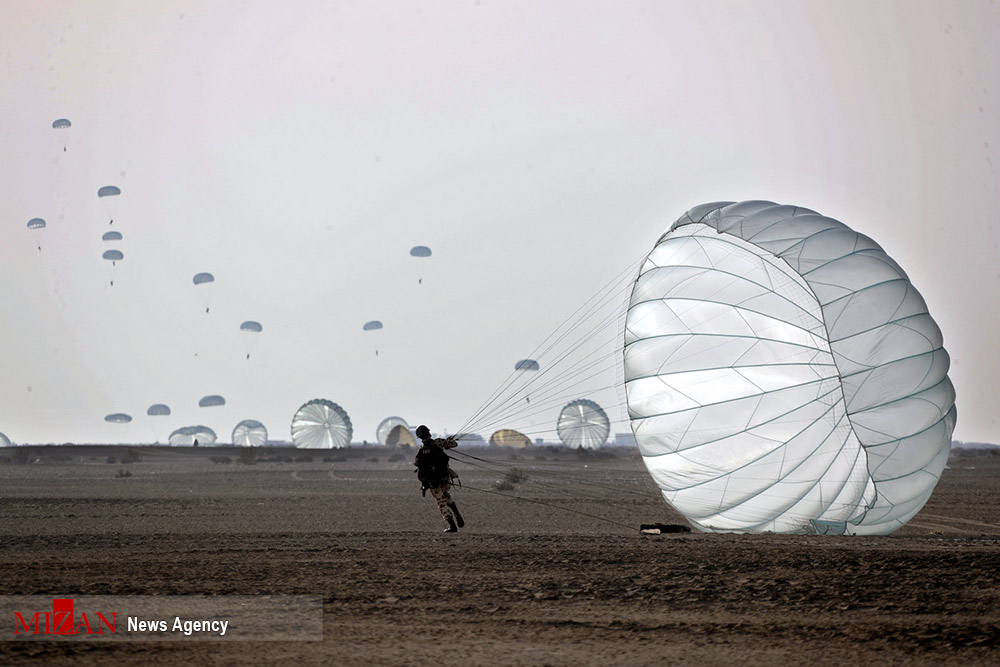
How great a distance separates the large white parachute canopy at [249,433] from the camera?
411ft

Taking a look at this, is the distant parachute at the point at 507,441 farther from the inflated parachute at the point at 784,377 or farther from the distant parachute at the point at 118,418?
the inflated parachute at the point at 784,377

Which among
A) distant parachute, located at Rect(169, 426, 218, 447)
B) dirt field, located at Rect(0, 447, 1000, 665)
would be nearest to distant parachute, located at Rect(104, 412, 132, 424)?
distant parachute, located at Rect(169, 426, 218, 447)

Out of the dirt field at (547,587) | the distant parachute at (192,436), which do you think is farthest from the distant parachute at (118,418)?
the dirt field at (547,587)

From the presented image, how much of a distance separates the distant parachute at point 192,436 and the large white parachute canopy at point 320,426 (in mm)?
34988

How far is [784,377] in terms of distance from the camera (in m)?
15.8

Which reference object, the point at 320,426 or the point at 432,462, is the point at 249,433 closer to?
the point at 320,426

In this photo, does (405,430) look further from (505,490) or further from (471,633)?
(471,633)

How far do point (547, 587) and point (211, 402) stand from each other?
4821 inches

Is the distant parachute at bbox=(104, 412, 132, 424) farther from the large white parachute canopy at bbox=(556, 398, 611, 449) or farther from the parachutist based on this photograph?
the parachutist

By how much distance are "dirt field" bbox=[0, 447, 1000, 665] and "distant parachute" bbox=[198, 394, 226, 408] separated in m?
110

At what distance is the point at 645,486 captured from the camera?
4203 cm

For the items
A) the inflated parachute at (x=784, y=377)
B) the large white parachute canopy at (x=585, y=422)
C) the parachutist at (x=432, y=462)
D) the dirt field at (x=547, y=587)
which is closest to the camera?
the dirt field at (x=547, y=587)

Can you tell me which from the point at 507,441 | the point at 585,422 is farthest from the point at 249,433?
the point at 585,422

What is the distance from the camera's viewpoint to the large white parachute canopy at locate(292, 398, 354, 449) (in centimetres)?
10400
